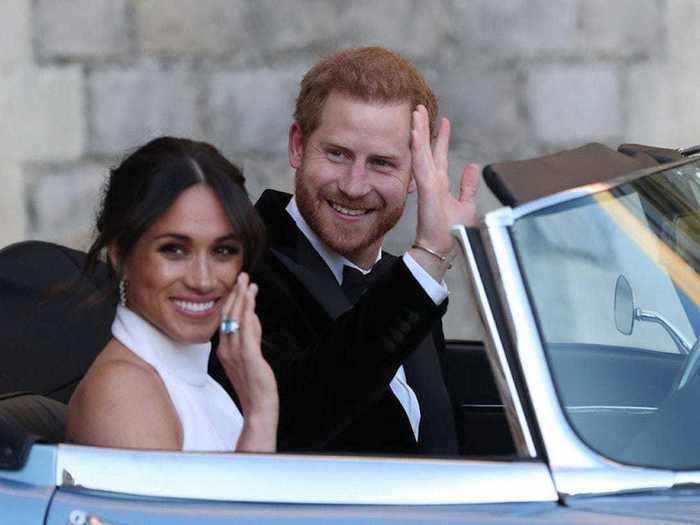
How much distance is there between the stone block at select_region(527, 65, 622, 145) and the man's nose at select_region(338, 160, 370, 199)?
2963 mm

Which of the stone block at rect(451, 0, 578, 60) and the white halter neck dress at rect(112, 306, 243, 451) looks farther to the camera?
the stone block at rect(451, 0, 578, 60)

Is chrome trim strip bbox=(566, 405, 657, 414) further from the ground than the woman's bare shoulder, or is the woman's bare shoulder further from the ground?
chrome trim strip bbox=(566, 405, 657, 414)

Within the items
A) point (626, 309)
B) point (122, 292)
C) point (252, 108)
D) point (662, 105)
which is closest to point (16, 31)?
point (252, 108)

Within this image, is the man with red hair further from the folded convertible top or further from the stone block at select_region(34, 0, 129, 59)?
the stone block at select_region(34, 0, 129, 59)

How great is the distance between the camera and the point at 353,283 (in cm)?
381

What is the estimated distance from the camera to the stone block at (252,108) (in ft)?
21.6

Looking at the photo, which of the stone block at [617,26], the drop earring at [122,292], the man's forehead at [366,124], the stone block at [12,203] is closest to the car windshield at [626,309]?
the drop earring at [122,292]

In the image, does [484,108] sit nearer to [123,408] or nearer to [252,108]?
[252,108]

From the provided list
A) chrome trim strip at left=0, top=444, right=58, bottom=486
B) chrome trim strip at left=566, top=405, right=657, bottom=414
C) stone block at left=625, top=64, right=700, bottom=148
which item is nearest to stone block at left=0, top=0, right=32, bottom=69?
stone block at left=625, top=64, right=700, bottom=148

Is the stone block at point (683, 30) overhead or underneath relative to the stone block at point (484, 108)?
overhead

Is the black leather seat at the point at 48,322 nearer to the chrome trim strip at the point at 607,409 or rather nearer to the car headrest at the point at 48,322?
the car headrest at the point at 48,322

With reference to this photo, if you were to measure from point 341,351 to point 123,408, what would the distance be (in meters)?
0.43

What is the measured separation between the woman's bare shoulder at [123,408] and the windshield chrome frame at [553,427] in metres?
0.62

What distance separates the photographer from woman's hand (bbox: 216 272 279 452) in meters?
3.03
